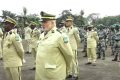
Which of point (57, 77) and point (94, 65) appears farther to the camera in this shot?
point (94, 65)

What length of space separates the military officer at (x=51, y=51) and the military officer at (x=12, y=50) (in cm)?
178

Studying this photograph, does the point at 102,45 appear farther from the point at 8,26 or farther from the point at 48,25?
the point at 48,25

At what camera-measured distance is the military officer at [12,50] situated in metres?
7.24

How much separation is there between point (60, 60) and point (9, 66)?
6.74 ft

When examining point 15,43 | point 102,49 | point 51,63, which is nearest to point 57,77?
point 51,63

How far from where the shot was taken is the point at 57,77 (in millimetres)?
5535

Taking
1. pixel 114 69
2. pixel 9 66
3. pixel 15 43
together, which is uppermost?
pixel 15 43

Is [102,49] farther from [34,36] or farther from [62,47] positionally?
[62,47]

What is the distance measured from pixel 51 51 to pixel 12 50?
2031 millimetres

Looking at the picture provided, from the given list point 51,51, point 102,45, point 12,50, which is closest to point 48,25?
point 51,51

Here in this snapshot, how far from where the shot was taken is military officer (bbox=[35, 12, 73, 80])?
5473 millimetres

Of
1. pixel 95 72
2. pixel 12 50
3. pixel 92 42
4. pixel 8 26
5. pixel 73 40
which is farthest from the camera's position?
pixel 92 42

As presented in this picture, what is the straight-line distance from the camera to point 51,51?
5.47m

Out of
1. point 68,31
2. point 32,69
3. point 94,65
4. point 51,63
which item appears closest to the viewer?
point 51,63
